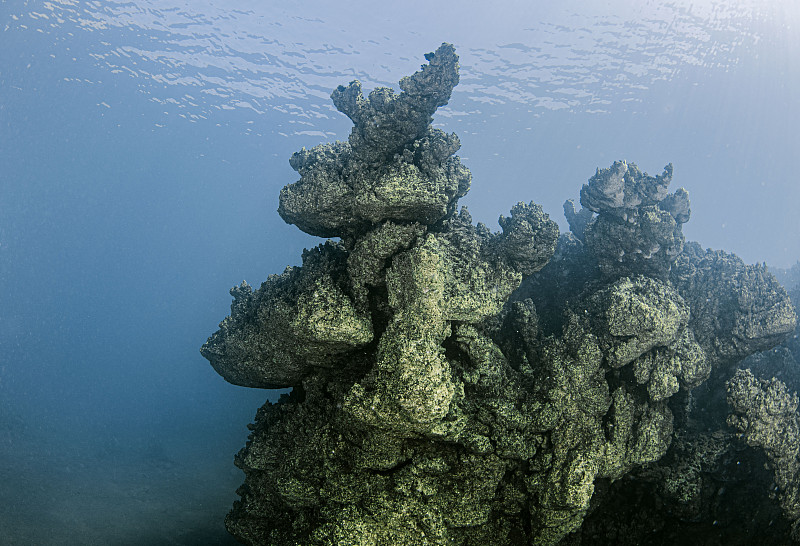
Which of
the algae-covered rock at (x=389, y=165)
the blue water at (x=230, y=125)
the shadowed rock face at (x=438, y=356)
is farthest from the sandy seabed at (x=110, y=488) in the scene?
the algae-covered rock at (x=389, y=165)

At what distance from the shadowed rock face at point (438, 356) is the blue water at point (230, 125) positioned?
6.99 metres

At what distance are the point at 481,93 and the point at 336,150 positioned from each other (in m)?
36.9

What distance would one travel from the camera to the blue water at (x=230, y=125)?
19797mm

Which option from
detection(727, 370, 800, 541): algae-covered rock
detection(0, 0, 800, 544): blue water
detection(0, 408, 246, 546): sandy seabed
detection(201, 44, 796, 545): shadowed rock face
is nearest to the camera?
detection(201, 44, 796, 545): shadowed rock face

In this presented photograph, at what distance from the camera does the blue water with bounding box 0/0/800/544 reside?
1980cm

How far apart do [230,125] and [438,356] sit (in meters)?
59.9

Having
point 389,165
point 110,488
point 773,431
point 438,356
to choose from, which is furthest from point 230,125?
point 773,431

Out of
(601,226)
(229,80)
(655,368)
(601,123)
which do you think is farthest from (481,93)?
(655,368)

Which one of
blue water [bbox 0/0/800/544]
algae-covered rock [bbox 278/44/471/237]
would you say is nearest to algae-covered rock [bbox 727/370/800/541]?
algae-covered rock [bbox 278/44/471/237]

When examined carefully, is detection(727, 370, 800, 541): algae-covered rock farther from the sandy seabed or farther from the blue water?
the blue water

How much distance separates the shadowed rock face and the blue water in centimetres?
699

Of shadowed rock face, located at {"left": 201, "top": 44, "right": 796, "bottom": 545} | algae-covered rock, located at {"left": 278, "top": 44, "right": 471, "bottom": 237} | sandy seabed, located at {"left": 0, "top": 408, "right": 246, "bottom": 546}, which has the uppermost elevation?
algae-covered rock, located at {"left": 278, "top": 44, "right": 471, "bottom": 237}

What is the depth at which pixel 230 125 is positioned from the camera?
183ft

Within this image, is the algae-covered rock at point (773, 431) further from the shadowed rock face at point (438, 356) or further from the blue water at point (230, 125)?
the blue water at point (230, 125)
